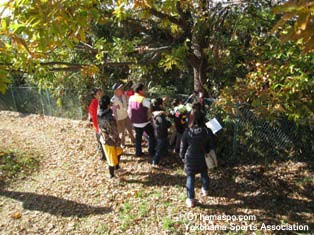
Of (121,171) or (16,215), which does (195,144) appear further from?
(16,215)

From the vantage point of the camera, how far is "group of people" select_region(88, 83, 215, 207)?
4.82 metres

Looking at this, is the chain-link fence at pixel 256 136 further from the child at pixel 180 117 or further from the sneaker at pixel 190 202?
the sneaker at pixel 190 202

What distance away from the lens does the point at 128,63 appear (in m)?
6.84

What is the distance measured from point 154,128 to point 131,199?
1.75 meters

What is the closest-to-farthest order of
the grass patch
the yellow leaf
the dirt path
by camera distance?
the dirt path
the yellow leaf
the grass patch

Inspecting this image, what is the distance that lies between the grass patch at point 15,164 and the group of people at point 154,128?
2.11 metres

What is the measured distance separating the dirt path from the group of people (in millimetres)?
369

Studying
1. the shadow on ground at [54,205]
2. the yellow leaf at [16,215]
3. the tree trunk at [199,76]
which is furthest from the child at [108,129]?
the tree trunk at [199,76]

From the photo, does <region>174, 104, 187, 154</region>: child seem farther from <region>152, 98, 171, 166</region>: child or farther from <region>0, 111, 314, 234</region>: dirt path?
<region>0, 111, 314, 234</region>: dirt path

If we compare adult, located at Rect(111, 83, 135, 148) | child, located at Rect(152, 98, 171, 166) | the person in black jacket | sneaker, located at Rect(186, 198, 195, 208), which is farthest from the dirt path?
adult, located at Rect(111, 83, 135, 148)

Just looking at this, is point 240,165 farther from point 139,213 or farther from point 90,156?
point 90,156

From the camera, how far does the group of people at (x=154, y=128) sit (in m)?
4.82

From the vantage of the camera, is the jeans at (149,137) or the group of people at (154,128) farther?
the jeans at (149,137)

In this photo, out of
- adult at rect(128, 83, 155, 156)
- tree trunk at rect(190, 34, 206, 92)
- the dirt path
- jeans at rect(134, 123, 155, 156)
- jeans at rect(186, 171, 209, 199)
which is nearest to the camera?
the dirt path
